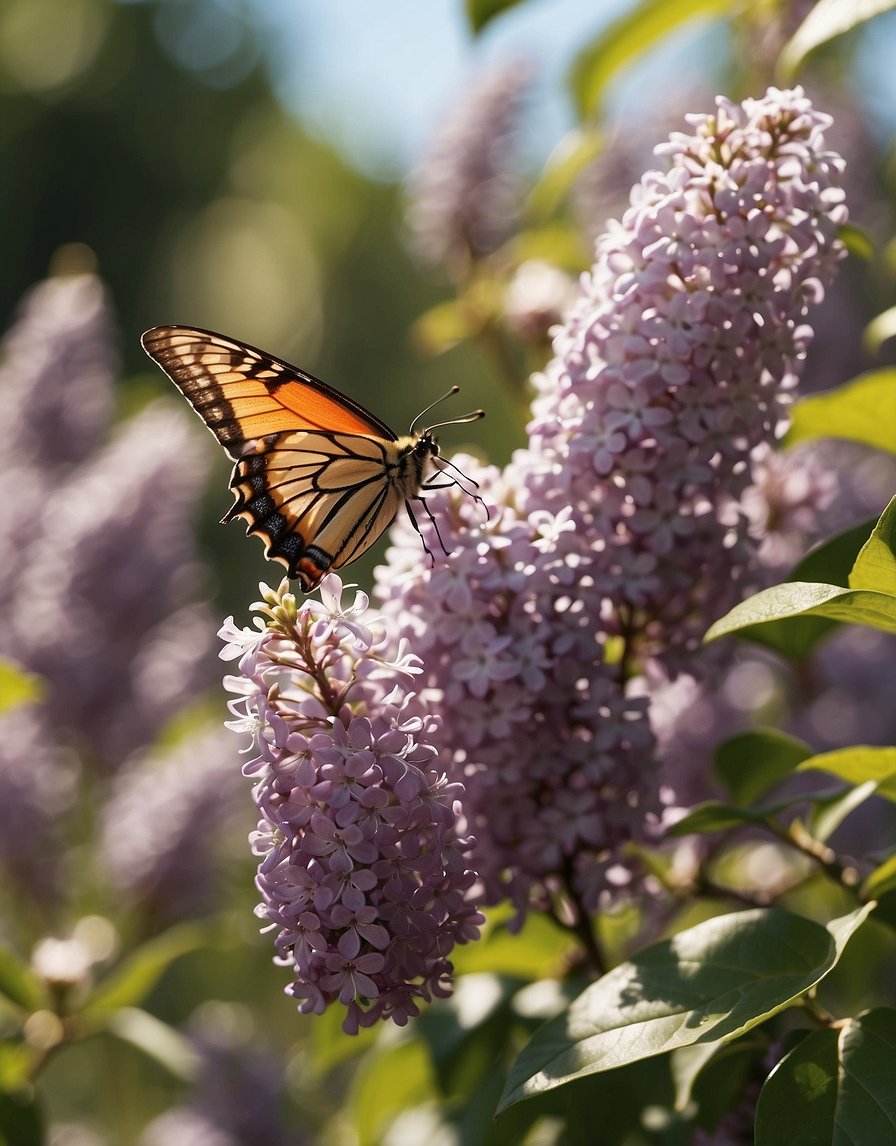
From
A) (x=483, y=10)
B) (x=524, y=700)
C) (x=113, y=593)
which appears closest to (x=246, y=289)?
(x=113, y=593)

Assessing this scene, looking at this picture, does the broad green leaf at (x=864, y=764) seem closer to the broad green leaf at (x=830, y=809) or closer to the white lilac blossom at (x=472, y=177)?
the broad green leaf at (x=830, y=809)

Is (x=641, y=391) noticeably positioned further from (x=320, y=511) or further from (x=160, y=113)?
(x=160, y=113)

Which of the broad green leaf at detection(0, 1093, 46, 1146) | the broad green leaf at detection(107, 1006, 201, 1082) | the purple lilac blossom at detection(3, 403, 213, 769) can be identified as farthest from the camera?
the purple lilac blossom at detection(3, 403, 213, 769)

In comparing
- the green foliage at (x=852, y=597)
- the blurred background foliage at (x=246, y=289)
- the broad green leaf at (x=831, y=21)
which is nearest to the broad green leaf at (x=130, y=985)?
the blurred background foliage at (x=246, y=289)

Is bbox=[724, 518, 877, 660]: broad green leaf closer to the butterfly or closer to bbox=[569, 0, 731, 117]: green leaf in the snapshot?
the butterfly

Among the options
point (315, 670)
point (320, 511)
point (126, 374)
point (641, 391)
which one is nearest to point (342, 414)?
point (320, 511)

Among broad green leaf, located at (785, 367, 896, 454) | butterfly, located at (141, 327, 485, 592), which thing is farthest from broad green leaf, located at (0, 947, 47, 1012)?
broad green leaf, located at (785, 367, 896, 454)

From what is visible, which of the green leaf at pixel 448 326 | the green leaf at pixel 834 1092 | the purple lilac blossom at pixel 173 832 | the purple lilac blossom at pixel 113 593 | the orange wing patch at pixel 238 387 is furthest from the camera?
the purple lilac blossom at pixel 113 593
